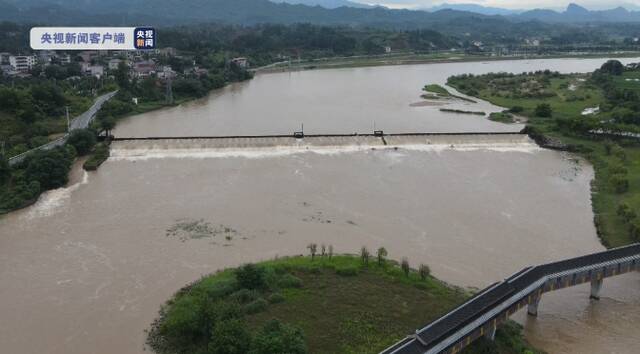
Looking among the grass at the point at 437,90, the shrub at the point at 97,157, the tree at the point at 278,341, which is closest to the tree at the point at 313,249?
the tree at the point at 278,341

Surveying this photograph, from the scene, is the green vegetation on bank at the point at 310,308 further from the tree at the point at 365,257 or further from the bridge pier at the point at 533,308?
Answer: the bridge pier at the point at 533,308

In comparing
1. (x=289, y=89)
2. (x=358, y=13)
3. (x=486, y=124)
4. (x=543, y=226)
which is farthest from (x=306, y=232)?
(x=358, y=13)

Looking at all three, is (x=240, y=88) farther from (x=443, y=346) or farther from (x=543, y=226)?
(x=443, y=346)

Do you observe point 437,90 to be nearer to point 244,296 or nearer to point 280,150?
point 280,150

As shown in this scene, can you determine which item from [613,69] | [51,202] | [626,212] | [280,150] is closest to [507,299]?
[626,212]

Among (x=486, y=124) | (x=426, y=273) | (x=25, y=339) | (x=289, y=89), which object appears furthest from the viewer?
(x=289, y=89)

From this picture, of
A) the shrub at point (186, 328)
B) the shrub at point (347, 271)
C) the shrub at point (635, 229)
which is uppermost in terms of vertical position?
the shrub at point (635, 229)
